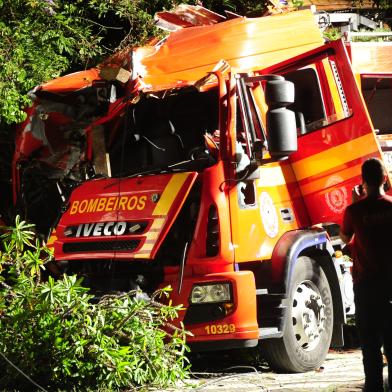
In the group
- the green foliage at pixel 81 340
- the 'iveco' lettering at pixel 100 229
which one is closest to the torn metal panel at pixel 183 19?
the 'iveco' lettering at pixel 100 229

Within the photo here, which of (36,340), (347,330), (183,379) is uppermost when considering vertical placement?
(36,340)

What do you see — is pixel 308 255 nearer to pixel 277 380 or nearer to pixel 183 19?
pixel 277 380

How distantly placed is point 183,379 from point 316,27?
154 inches

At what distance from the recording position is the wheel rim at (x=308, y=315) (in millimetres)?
6832

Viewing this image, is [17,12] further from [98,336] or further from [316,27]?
[98,336]

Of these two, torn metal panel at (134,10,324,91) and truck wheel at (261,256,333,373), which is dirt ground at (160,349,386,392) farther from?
torn metal panel at (134,10,324,91)

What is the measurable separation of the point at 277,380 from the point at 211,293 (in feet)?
3.09

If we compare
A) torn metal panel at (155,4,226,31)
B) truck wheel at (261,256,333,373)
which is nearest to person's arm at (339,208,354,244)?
truck wheel at (261,256,333,373)

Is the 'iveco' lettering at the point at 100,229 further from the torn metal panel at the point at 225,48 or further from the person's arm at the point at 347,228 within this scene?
the person's arm at the point at 347,228

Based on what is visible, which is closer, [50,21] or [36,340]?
[36,340]

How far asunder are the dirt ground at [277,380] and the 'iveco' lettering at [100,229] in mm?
1355

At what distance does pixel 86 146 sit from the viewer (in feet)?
24.4

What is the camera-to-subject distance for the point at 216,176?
6.34 m

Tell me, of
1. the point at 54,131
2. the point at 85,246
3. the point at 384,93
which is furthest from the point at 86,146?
the point at 384,93
